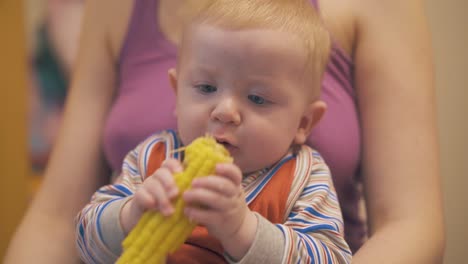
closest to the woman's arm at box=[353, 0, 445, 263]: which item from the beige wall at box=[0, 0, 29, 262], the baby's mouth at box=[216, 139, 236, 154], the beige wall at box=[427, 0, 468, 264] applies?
the baby's mouth at box=[216, 139, 236, 154]

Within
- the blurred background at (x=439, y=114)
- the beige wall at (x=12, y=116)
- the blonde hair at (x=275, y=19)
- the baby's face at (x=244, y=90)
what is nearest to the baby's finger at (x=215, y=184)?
the baby's face at (x=244, y=90)

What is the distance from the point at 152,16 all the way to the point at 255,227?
54 cm

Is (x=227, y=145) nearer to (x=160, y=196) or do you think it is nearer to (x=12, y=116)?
(x=160, y=196)

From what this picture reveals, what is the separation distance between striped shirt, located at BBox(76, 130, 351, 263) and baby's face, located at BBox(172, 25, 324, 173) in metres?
0.06

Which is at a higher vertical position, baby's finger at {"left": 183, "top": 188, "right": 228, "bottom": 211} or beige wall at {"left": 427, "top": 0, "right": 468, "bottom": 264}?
baby's finger at {"left": 183, "top": 188, "right": 228, "bottom": 211}

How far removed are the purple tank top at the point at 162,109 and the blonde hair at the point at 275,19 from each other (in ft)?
0.49

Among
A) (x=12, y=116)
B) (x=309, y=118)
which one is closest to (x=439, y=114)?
(x=309, y=118)

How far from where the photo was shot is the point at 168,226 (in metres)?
0.59

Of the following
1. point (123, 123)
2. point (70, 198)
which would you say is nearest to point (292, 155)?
point (123, 123)

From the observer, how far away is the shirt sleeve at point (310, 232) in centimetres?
62

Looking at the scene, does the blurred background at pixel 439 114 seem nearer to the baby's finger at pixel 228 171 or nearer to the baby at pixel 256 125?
the baby at pixel 256 125

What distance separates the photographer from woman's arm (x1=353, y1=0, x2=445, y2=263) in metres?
0.83

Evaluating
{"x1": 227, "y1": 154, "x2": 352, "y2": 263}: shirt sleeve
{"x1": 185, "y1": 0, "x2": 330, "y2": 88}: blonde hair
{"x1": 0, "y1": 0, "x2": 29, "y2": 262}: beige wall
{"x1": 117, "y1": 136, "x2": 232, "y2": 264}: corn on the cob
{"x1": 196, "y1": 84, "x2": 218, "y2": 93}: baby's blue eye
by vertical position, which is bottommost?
{"x1": 0, "y1": 0, "x2": 29, "y2": 262}: beige wall

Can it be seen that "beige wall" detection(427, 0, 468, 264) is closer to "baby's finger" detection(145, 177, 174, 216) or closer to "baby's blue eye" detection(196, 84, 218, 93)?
"baby's blue eye" detection(196, 84, 218, 93)
